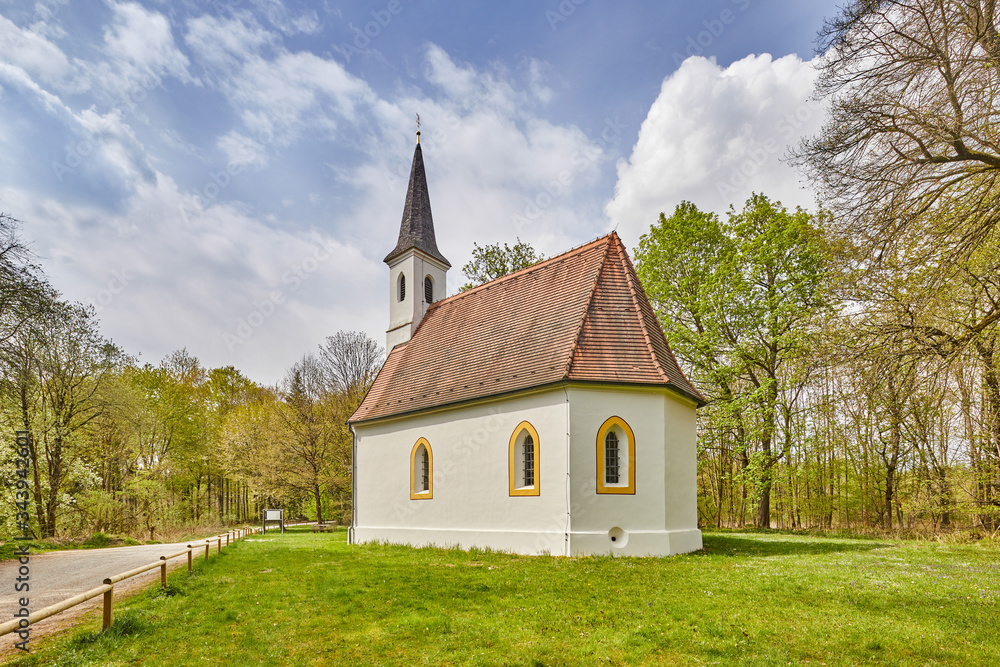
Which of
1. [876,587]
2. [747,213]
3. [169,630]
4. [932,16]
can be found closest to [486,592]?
[169,630]

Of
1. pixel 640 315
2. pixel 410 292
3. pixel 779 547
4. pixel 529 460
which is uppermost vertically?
pixel 410 292

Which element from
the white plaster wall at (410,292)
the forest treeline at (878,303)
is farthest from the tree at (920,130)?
the white plaster wall at (410,292)

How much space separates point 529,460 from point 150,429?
85.8 feet

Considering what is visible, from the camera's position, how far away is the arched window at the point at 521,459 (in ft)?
47.5

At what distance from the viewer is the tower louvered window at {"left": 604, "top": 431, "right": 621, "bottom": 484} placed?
13867 mm

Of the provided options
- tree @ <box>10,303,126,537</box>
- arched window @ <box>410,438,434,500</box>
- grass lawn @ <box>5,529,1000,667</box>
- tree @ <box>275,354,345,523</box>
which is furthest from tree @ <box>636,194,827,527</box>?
tree @ <box>10,303,126,537</box>

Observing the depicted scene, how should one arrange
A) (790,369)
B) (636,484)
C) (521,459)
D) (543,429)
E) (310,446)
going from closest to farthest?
(636,484)
(543,429)
(521,459)
(790,369)
(310,446)

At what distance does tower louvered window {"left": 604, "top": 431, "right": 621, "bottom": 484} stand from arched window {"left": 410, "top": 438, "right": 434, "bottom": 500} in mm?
5895

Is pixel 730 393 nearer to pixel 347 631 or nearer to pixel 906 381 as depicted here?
pixel 906 381

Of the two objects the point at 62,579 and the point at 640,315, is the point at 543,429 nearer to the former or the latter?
the point at 640,315

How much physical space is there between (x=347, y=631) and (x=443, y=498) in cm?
948

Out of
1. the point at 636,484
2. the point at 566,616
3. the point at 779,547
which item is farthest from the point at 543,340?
the point at 566,616

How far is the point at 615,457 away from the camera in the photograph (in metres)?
14.0

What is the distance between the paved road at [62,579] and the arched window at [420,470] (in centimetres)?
580
